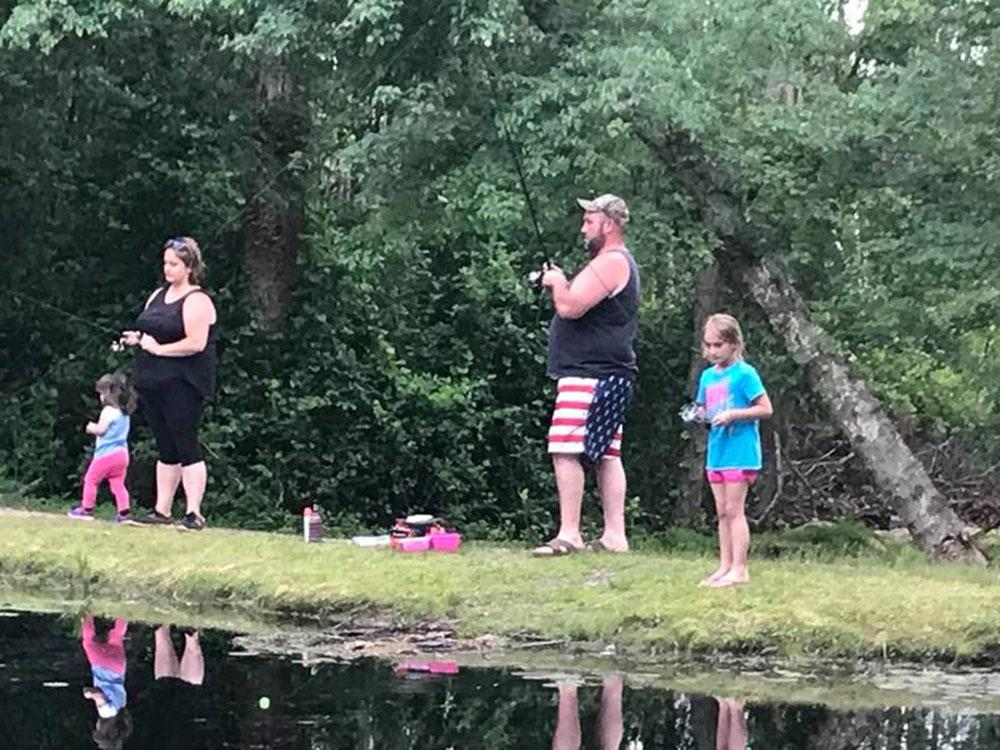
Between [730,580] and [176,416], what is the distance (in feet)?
12.2

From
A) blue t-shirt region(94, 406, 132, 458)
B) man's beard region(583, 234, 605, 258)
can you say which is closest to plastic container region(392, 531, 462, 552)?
man's beard region(583, 234, 605, 258)

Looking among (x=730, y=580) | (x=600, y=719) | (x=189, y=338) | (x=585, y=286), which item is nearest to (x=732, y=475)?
(x=730, y=580)

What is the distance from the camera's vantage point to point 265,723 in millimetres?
5121

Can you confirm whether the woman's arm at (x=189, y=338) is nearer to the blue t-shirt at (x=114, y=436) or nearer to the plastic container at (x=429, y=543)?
the plastic container at (x=429, y=543)

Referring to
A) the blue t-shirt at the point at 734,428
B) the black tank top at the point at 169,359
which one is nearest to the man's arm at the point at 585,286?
the blue t-shirt at the point at 734,428

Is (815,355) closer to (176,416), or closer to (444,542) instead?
(444,542)

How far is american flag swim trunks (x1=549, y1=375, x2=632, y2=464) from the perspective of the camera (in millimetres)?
8070

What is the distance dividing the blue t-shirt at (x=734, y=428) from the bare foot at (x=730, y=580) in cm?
47

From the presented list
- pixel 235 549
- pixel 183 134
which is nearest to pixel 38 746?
pixel 235 549

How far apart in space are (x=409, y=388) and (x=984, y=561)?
5.74 m

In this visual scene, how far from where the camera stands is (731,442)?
7.18 metres

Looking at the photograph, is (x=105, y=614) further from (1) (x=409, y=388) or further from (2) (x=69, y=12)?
(1) (x=409, y=388)

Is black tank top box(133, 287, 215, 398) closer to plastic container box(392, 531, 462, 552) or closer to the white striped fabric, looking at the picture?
plastic container box(392, 531, 462, 552)

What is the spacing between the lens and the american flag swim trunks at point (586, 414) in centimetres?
807
